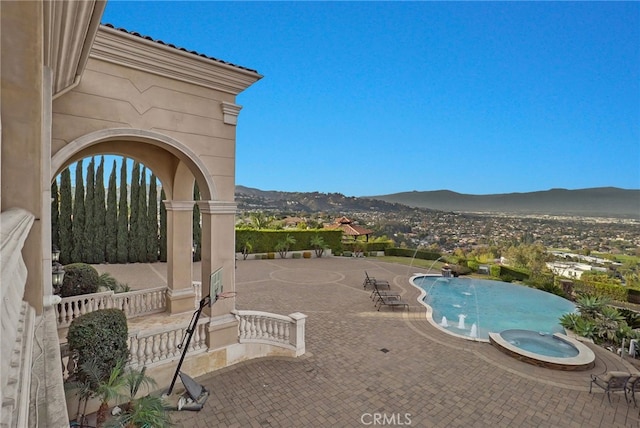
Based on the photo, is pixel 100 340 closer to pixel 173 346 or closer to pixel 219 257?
pixel 173 346

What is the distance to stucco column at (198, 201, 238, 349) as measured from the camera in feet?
24.6

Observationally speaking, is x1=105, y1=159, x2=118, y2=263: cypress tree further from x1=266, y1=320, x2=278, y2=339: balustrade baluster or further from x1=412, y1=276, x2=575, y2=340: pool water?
x1=412, y1=276, x2=575, y2=340: pool water

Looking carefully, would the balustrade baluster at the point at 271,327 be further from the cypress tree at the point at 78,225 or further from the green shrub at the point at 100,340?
the cypress tree at the point at 78,225

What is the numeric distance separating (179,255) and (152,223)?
17014 millimetres

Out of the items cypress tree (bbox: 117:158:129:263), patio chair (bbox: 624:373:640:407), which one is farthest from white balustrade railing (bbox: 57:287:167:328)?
cypress tree (bbox: 117:158:129:263)

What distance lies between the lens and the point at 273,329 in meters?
8.61

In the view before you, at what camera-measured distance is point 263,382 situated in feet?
23.5

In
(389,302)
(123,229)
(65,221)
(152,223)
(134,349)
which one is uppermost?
(65,221)

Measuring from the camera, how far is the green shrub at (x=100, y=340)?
5109 millimetres

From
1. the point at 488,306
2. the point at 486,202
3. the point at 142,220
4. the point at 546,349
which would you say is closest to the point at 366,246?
the point at 488,306

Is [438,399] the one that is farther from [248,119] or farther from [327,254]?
[248,119]

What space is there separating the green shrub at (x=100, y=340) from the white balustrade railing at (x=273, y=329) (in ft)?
10.3

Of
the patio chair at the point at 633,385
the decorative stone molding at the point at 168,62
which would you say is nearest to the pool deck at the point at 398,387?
the patio chair at the point at 633,385

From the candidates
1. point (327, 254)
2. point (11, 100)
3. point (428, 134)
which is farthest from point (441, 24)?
point (428, 134)
